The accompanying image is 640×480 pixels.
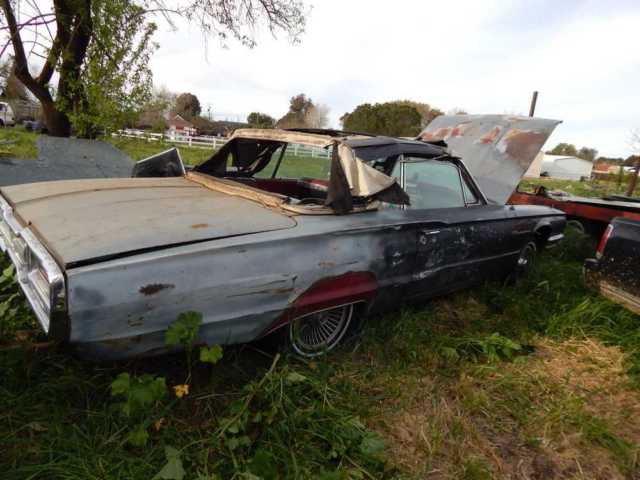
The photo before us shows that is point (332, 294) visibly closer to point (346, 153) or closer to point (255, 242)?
point (255, 242)

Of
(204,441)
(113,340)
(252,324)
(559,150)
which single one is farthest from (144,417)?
(559,150)

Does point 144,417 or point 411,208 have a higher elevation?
point 411,208

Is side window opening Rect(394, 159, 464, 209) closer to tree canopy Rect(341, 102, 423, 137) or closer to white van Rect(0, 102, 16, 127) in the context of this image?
white van Rect(0, 102, 16, 127)

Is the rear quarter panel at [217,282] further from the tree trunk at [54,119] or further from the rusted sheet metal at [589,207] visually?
the tree trunk at [54,119]

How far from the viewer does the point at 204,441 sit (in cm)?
173

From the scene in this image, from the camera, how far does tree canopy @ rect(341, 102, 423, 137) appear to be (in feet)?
131

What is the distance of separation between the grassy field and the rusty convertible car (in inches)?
11.4

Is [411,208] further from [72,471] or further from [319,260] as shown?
[72,471]

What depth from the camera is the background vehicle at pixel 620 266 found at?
285cm

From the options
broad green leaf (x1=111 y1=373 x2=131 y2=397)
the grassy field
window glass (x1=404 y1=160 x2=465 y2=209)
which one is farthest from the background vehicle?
broad green leaf (x1=111 y1=373 x2=131 y2=397)

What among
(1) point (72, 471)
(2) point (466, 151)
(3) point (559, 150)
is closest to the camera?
(1) point (72, 471)

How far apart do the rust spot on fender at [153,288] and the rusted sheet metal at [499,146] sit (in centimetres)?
318

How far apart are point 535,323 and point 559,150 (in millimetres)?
86310

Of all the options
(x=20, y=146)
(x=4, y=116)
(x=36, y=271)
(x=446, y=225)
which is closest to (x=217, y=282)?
(x=36, y=271)
